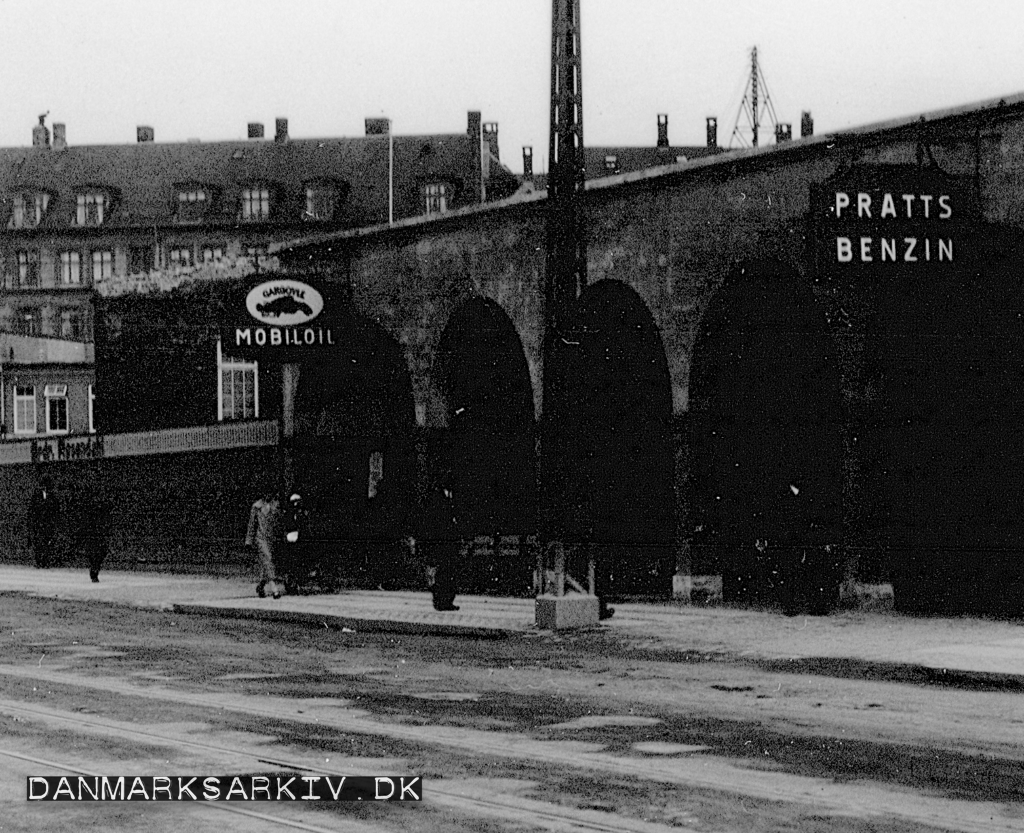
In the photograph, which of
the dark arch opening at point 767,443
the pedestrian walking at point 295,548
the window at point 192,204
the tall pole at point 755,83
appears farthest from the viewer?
the window at point 192,204

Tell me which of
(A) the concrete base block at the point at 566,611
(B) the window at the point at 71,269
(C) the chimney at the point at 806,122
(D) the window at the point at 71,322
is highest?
(C) the chimney at the point at 806,122

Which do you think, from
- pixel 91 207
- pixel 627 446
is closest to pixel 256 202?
pixel 91 207

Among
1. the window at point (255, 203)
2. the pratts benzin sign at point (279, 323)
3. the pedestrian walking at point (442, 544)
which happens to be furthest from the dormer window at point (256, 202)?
the pedestrian walking at point (442, 544)

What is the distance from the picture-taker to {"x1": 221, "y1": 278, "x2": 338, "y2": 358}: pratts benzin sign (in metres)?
26.5

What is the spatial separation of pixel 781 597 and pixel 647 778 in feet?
40.7

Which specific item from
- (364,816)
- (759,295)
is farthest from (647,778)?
(759,295)

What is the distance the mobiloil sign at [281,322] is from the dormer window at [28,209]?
67022 mm

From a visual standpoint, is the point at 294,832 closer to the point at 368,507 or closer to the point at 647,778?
the point at 647,778

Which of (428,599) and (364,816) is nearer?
(364,816)

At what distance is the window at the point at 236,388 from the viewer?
114 feet

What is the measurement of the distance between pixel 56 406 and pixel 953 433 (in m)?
45.2

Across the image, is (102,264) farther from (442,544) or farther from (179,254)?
(442,544)

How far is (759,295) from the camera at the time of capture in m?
22.2

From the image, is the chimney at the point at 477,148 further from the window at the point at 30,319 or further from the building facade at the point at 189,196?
the window at the point at 30,319
